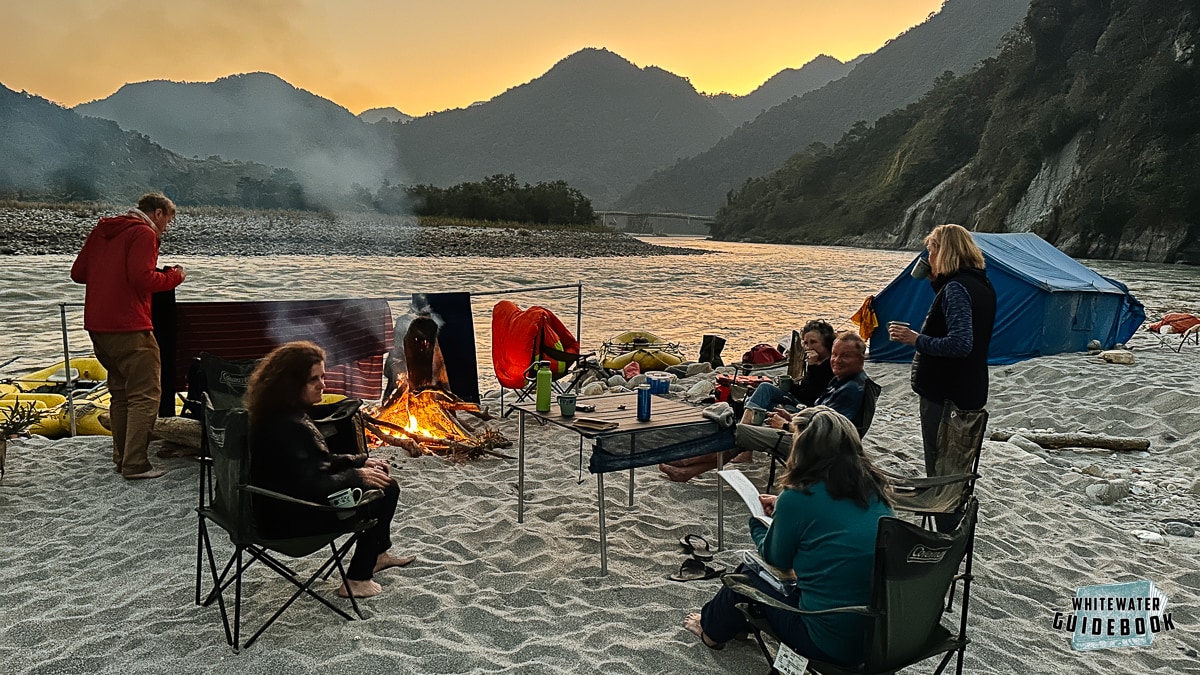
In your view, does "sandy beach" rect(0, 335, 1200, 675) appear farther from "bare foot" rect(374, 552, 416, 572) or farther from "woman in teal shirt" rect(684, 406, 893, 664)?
"woman in teal shirt" rect(684, 406, 893, 664)

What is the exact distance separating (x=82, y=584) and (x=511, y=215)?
60771mm

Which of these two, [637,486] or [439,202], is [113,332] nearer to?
[637,486]

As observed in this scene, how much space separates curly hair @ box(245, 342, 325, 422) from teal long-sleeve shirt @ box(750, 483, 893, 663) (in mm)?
1926

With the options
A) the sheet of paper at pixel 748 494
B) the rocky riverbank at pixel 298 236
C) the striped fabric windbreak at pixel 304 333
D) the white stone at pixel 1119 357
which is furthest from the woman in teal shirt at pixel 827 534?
the rocky riverbank at pixel 298 236

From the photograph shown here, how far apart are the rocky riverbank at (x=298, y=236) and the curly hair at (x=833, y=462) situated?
109ft

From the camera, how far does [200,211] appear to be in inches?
1811

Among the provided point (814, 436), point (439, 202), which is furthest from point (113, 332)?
point (439, 202)

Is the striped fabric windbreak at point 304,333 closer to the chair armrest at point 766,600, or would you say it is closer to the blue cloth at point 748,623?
the blue cloth at point 748,623

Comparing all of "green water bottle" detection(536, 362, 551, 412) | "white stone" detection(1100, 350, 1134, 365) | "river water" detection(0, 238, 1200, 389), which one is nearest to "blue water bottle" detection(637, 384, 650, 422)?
"green water bottle" detection(536, 362, 551, 412)

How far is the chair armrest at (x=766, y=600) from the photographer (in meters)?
2.41

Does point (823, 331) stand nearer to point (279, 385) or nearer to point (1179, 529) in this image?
point (1179, 529)

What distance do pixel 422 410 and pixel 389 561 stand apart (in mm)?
2511

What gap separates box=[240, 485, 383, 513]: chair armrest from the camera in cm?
292

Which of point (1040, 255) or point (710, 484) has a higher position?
point (1040, 255)
